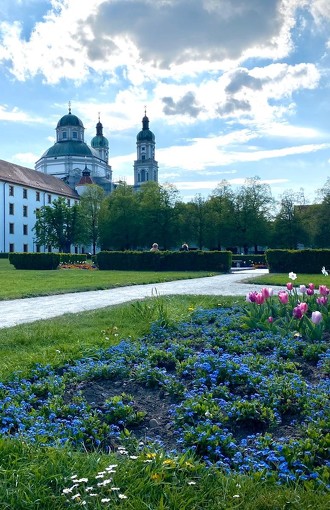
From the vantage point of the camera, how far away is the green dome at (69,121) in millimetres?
89438

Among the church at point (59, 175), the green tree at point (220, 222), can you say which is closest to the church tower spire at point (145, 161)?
the church at point (59, 175)

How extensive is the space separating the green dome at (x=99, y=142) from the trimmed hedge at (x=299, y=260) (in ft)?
279

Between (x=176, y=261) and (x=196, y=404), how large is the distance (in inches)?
841

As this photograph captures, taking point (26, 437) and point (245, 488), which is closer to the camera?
point (245, 488)

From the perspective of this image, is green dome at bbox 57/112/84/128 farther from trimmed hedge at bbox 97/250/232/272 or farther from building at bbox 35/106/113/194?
trimmed hedge at bbox 97/250/232/272

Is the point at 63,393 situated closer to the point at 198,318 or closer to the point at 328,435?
the point at 328,435

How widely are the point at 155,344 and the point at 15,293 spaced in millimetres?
7680

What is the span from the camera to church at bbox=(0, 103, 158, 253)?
57750mm

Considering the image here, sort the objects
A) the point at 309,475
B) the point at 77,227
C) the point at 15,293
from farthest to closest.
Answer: the point at 77,227, the point at 15,293, the point at 309,475

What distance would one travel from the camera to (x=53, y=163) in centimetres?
8631

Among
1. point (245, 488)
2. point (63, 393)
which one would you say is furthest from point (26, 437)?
point (245, 488)

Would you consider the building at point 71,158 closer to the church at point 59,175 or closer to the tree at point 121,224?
the church at point 59,175

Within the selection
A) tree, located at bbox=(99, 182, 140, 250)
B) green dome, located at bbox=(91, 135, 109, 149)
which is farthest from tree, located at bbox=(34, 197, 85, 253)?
green dome, located at bbox=(91, 135, 109, 149)

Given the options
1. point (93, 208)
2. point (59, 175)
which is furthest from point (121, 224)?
point (59, 175)
